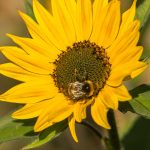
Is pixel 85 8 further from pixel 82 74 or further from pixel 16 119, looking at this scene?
pixel 16 119

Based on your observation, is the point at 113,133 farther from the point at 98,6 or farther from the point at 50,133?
the point at 98,6

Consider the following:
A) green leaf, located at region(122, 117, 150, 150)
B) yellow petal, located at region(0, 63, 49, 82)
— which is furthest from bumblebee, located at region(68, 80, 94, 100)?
green leaf, located at region(122, 117, 150, 150)

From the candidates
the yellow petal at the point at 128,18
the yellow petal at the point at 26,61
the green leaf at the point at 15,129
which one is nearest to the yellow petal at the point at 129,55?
the yellow petal at the point at 128,18

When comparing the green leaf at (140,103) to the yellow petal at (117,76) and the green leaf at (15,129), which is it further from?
the green leaf at (15,129)

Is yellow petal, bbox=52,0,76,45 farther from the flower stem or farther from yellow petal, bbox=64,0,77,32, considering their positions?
the flower stem

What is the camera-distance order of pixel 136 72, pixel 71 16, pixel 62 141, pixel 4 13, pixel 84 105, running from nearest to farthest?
pixel 136 72
pixel 84 105
pixel 71 16
pixel 62 141
pixel 4 13

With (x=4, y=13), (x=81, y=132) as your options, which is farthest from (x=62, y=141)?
(x=4, y=13)
